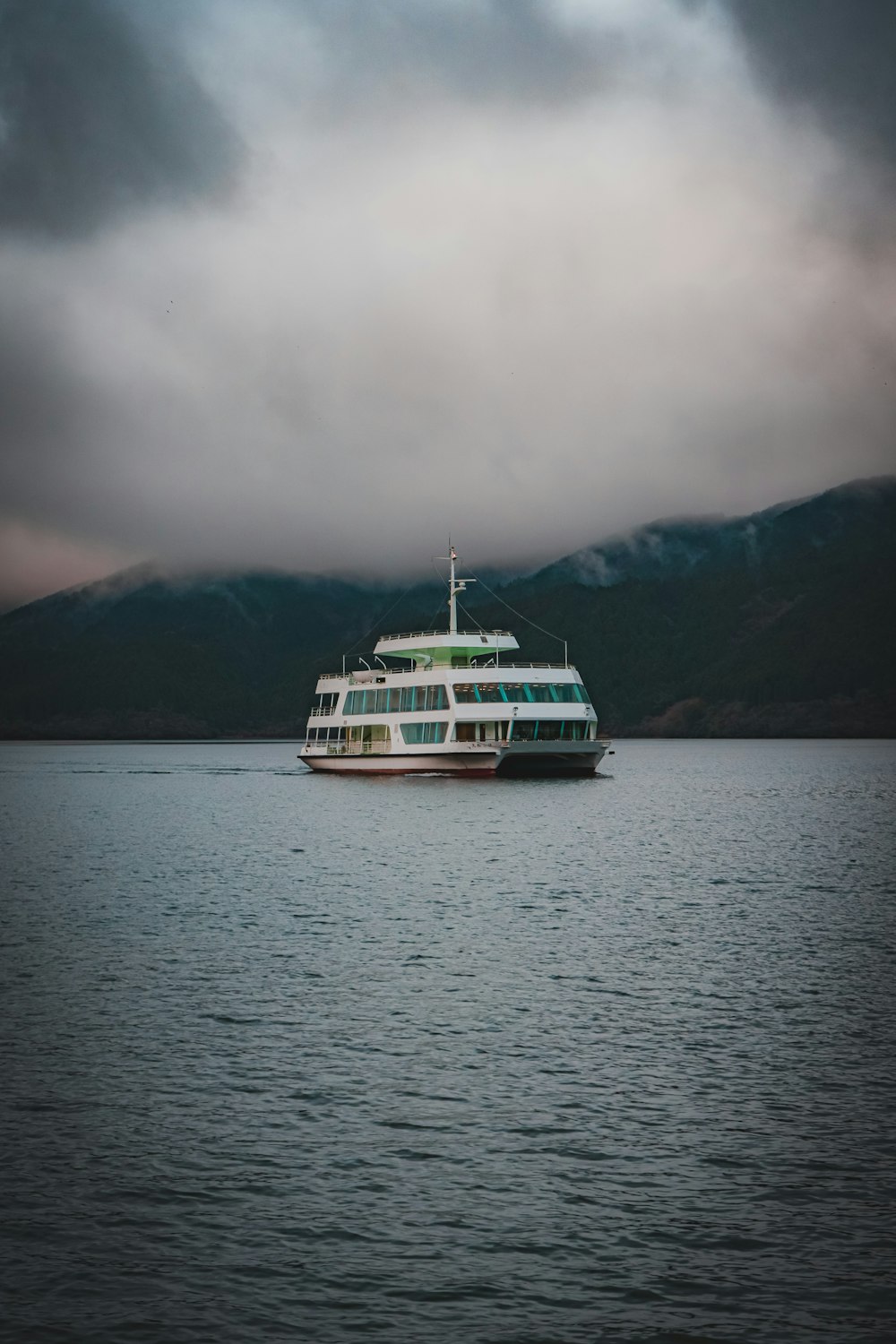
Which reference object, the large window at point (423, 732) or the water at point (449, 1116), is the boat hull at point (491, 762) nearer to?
the large window at point (423, 732)

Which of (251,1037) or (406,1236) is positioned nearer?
(406,1236)

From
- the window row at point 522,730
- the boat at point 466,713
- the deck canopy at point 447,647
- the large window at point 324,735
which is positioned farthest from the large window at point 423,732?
the large window at point 324,735

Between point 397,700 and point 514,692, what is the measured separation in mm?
14011

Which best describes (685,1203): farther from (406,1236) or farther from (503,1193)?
(406,1236)

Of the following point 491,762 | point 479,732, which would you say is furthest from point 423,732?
point 491,762

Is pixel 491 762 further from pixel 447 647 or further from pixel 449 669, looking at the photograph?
pixel 447 647

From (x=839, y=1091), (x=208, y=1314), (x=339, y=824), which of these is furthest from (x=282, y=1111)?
(x=339, y=824)

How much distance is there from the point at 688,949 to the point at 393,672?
8218 cm

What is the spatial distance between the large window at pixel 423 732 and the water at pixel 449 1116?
6056 centimetres

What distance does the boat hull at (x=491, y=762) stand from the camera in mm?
106500

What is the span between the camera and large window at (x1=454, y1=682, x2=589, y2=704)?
342 feet

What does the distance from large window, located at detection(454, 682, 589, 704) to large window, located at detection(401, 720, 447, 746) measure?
365 centimetres

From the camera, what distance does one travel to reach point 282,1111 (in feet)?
63.9

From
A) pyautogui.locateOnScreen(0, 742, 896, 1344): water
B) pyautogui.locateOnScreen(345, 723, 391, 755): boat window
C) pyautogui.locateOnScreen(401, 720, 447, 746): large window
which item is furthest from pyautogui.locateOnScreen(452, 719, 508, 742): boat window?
pyautogui.locateOnScreen(0, 742, 896, 1344): water
